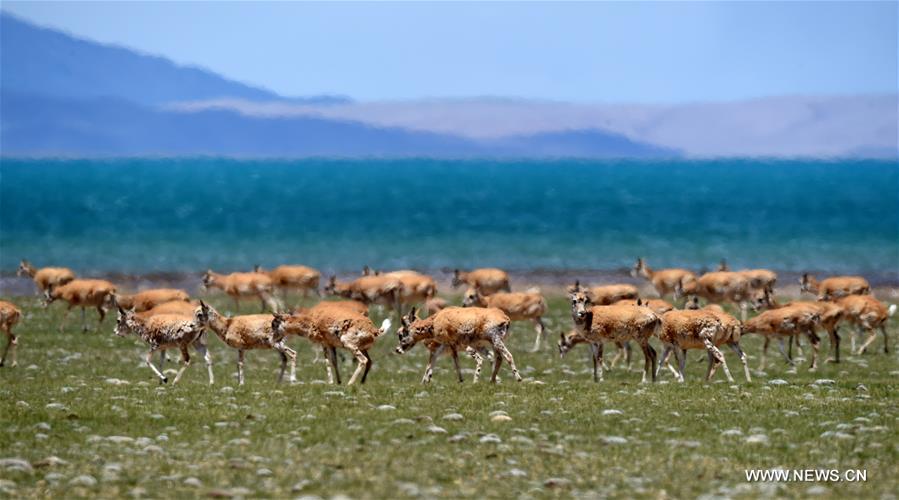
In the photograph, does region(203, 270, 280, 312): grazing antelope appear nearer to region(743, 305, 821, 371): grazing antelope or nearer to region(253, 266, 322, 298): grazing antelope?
region(253, 266, 322, 298): grazing antelope

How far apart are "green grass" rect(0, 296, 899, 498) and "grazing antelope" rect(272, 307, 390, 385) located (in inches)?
40.6

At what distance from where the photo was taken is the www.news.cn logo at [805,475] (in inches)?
699

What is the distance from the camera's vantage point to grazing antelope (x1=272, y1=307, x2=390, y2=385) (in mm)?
27703

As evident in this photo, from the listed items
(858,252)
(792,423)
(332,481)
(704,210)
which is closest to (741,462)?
(792,423)

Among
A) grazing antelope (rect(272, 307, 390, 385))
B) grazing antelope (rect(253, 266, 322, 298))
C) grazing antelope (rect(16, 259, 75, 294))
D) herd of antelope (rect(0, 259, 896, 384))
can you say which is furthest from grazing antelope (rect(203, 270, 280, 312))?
grazing antelope (rect(272, 307, 390, 385))

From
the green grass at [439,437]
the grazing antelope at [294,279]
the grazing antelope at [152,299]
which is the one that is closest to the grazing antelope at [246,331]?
the green grass at [439,437]

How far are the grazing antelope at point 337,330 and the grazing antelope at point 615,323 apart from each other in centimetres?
393

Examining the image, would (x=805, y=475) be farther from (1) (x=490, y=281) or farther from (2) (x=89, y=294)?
(1) (x=490, y=281)

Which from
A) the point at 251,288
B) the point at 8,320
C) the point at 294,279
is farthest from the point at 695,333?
the point at 294,279

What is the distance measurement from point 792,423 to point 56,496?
11016 mm

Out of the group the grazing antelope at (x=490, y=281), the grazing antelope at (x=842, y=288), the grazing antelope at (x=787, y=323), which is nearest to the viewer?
the grazing antelope at (x=787, y=323)

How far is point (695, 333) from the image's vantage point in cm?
2883

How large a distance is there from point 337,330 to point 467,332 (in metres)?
2.55

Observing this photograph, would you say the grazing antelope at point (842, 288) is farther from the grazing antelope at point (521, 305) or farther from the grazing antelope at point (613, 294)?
the grazing antelope at point (521, 305)
